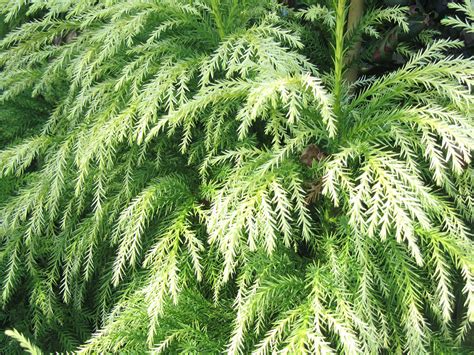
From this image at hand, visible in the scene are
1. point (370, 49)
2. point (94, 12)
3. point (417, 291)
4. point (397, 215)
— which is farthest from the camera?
point (370, 49)

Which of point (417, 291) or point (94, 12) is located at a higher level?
point (94, 12)

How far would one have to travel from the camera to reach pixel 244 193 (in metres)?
1.26

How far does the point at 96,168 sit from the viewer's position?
1.57 metres

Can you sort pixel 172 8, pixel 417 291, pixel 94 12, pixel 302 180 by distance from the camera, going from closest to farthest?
pixel 417 291 → pixel 302 180 → pixel 172 8 → pixel 94 12

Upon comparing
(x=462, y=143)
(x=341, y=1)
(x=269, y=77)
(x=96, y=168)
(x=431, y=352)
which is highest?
(x=341, y=1)

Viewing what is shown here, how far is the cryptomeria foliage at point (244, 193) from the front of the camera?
44.6 inches

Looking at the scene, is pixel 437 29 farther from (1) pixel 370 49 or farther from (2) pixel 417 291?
(2) pixel 417 291

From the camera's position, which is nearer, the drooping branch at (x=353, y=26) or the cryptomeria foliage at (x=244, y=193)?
the cryptomeria foliage at (x=244, y=193)

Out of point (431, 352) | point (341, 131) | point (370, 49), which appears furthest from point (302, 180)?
point (370, 49)

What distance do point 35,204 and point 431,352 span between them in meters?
Answer: 1.22

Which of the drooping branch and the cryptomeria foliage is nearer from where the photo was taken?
the cryptomeria foliage

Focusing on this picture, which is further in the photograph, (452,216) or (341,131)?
(341,131)

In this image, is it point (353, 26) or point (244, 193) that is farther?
point (353, 26)

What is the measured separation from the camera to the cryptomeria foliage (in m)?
1.13
